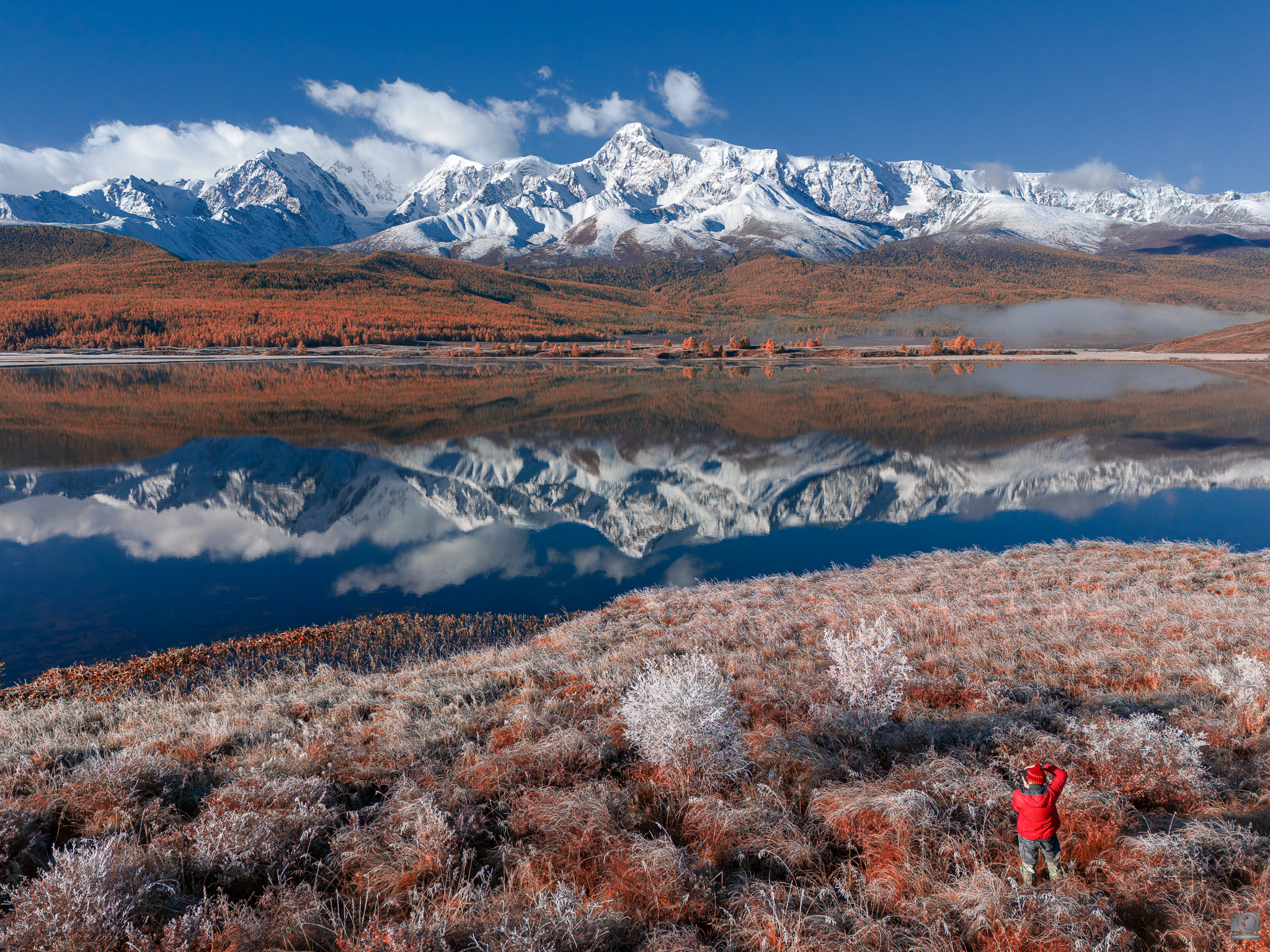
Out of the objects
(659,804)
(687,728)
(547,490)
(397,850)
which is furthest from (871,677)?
(547,490)

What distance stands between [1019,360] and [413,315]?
425ft

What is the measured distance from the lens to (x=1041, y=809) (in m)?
4.07

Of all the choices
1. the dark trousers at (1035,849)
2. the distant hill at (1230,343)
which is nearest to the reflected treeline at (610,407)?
the distant hill at (1230,343)

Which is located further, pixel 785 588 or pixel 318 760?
pixel 785 588

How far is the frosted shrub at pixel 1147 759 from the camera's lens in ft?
17.3

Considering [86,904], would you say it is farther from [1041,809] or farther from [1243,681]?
[1243,681]

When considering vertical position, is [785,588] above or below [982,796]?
below

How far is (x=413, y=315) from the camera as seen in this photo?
15688 cm

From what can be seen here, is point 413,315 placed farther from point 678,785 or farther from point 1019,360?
point 678,785

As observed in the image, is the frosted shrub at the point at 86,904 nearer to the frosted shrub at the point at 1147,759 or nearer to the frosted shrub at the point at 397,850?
the frosted shrub at the point at 397,850

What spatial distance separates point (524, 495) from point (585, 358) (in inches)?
3545

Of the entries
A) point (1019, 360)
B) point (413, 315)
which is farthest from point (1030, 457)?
point (413, 315)

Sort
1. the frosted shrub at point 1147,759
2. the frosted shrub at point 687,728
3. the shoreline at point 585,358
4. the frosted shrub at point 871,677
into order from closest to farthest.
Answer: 1. the frosted shrub at point 1147,759
2. the frosted shrub at point 687,728
3. the frosted shrub at point 871,677
4. the shoreline at point 585,358

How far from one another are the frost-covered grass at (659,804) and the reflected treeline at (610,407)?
27052 mm
